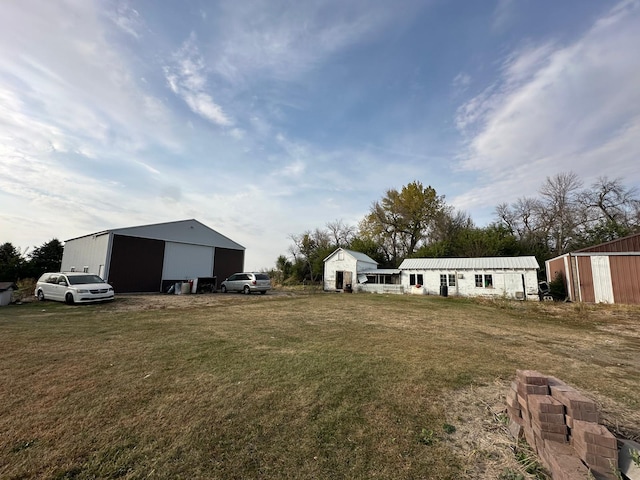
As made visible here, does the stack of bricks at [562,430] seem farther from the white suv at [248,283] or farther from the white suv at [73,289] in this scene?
the white suv at [248,283]

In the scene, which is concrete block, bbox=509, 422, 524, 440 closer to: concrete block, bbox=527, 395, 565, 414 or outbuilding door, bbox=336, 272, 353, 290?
concrete block, bbox=527, 395, 565, 414

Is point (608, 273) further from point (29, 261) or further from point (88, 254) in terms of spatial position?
point (29, 261)

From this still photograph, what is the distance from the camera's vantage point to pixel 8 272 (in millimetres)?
23281

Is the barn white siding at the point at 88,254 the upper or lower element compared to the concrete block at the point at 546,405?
upper

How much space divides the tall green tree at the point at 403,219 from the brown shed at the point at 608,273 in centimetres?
1772

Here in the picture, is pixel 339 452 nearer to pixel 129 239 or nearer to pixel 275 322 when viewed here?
pixel 275 322

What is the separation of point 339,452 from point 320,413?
70 centimetres

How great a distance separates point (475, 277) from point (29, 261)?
124 feet

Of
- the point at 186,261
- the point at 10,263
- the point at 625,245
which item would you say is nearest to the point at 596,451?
the point at 625,245

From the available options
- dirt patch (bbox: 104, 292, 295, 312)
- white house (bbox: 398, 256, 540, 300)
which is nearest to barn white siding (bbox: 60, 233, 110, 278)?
dirt patch (bbox: 104, 292, 295, 312)

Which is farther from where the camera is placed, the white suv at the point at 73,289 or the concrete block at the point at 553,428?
the white suv at the point at 73,289

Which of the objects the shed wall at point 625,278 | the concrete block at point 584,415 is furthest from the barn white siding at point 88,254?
the shed wall at point 625,278

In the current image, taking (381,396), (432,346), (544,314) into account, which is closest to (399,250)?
(544,314)

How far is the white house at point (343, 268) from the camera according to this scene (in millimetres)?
27969
